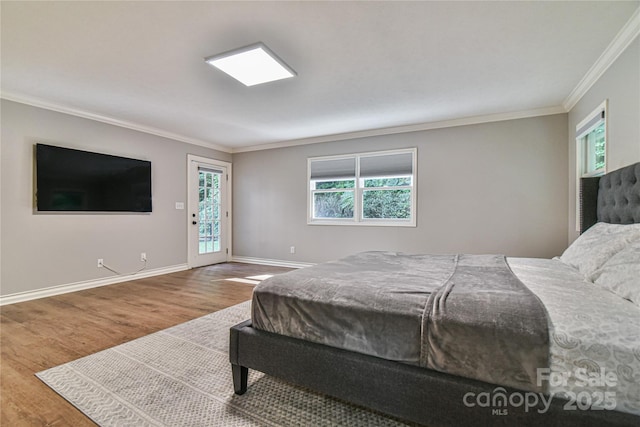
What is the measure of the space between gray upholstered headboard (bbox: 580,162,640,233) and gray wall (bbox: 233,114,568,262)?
1.14 m

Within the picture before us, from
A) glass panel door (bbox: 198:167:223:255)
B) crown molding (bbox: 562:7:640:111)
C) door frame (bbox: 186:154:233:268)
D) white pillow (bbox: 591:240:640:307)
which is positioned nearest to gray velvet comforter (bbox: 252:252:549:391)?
white pillow (bbox: 591:240:640:307)

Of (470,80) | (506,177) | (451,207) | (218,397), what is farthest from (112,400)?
(506,177)

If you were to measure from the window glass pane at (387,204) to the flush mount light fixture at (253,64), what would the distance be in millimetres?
2708

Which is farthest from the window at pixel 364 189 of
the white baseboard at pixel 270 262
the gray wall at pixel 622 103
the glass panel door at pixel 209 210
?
the gray wall at pixel 622 103

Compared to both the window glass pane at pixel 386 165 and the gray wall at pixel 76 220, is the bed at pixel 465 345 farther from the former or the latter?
the gray wall at pixel 76 220

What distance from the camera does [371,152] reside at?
4.97 metres

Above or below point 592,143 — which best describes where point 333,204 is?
below

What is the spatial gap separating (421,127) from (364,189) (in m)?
1.34

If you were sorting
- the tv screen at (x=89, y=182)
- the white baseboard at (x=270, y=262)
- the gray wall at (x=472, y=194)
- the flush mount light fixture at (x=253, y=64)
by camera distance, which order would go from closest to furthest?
1. the flush mount light fixture at (x=253, y=64)
2. the tv screen at (x=89, y=182)
3. the gray wall at (x=472, y=194)
4. the white baseboard at (x=270, y=262)

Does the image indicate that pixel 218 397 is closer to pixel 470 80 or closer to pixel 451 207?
pixel 470 80

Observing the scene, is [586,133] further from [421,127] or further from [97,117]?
[97,117]

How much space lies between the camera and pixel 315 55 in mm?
2570

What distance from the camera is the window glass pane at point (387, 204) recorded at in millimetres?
4738

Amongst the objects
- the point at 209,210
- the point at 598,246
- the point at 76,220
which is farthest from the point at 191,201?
the point at 598,246
